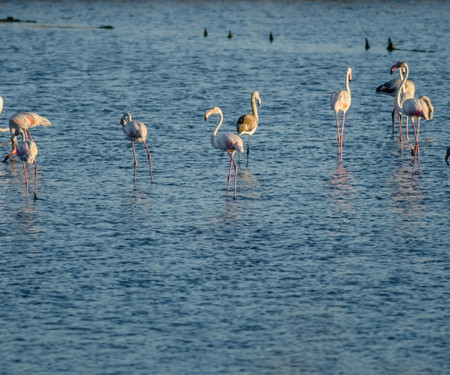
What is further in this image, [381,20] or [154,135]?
[381,20]

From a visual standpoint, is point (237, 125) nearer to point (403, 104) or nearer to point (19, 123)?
point (403, 104)

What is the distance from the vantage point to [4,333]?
1192cm

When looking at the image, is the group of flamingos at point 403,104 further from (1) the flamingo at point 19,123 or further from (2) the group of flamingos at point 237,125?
(1) the flamingo at point 19,123

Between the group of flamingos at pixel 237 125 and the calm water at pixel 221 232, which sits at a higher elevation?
the group of flamingos at pixel 237 125

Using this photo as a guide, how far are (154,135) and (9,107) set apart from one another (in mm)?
5257

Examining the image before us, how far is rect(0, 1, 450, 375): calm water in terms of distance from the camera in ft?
37.9

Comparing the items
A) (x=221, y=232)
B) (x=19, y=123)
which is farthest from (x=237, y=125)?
(x=221, y=232)

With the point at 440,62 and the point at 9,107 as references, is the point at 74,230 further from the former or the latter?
the point at 440,62

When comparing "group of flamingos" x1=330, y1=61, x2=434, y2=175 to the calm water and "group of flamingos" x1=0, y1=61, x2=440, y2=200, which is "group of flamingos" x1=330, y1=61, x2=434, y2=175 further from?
the calm water

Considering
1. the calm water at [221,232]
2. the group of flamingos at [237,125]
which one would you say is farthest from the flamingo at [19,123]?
the calm water at [221,232]

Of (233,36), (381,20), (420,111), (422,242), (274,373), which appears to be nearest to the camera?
(274,373)

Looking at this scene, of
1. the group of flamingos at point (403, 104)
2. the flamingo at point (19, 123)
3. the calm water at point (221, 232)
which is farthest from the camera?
the group of flamingos at point (403, 104)

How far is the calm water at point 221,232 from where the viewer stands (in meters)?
11.5

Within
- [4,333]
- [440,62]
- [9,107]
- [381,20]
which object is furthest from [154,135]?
[381,20]
